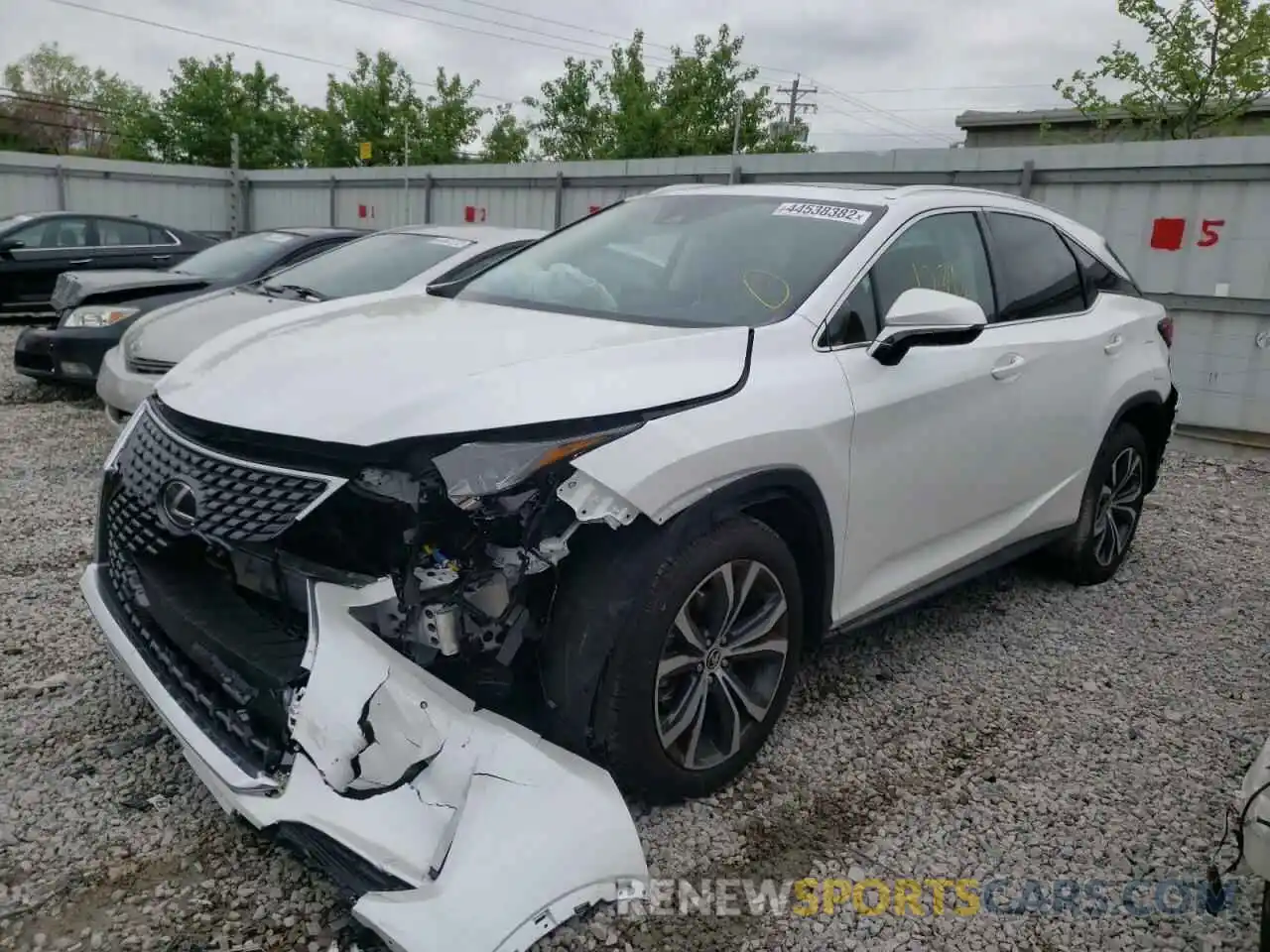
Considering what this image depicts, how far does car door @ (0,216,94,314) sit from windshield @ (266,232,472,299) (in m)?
6.26

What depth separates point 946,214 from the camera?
3.71m

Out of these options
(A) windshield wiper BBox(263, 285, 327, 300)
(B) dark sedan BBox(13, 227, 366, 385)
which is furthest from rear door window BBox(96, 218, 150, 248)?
(A) windshield wiper BBox(263, 285, 327, 300)

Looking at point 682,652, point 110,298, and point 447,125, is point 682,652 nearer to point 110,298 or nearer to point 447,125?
point 110,298

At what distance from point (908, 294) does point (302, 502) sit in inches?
72.0

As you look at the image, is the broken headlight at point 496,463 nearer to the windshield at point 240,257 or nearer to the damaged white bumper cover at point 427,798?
the damaged white bumper cover at point 427,798

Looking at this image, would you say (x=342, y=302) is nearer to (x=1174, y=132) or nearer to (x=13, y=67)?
(x=1174, y=132)

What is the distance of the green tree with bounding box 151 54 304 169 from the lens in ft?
118

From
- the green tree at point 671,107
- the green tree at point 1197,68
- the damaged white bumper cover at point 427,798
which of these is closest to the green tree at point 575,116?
the green tree at point 671,107

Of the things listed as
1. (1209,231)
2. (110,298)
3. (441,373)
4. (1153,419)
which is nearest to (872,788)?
(441,373)

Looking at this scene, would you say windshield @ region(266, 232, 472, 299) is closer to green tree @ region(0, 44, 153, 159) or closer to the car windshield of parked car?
the car windshield of parked car

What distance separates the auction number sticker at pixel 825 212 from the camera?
3.38 metres

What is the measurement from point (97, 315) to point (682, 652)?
19.6 feet

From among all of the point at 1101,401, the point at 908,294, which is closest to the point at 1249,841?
the point at 908,294

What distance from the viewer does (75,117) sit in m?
50.3
